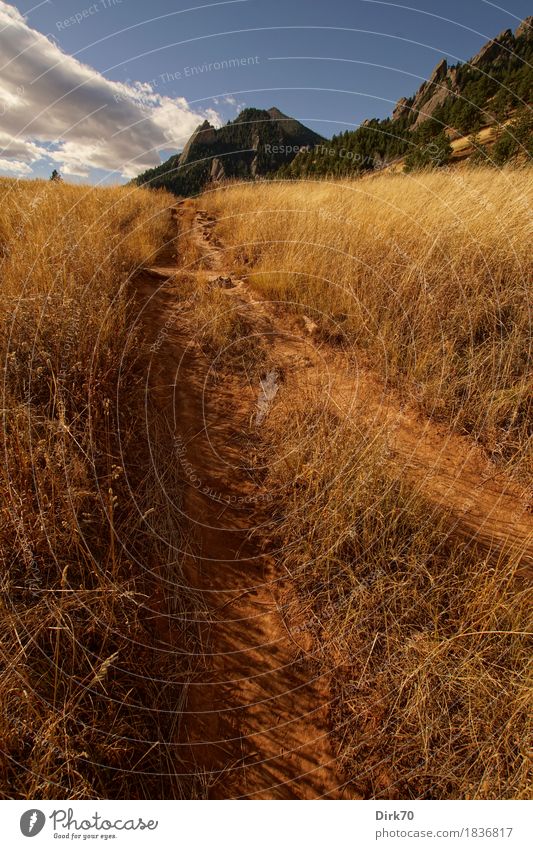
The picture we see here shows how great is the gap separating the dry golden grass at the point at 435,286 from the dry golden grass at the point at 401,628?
1.61 meters

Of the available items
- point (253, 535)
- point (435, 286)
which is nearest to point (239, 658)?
point (253, 535)

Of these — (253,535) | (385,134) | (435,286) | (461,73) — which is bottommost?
(253,535)

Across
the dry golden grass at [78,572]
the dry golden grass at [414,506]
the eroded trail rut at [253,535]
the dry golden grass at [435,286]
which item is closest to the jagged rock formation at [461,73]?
the dry golden grass at [435,286]

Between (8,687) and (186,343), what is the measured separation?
4075 mm

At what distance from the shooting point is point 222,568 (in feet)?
8.97

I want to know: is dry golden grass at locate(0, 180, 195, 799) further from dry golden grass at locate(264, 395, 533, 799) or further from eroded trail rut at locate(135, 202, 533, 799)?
dry golden grass at locate(264, 395, 533, 799)

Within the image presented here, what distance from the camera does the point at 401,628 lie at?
2232 millimetres

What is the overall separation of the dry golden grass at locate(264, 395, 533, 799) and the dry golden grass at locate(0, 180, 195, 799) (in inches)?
36.4

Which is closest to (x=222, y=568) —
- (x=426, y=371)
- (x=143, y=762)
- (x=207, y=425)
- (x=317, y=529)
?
(x=317, y=529)

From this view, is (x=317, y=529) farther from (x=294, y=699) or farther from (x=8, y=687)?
(x=8, y=687)

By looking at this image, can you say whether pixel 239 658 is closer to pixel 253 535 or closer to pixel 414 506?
pixel 253 535

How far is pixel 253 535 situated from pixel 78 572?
1.25m

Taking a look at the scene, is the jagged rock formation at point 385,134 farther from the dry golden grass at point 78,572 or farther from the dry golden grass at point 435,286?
the dry golden grass at point 78,572

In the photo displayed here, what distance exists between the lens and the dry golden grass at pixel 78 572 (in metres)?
1.65
